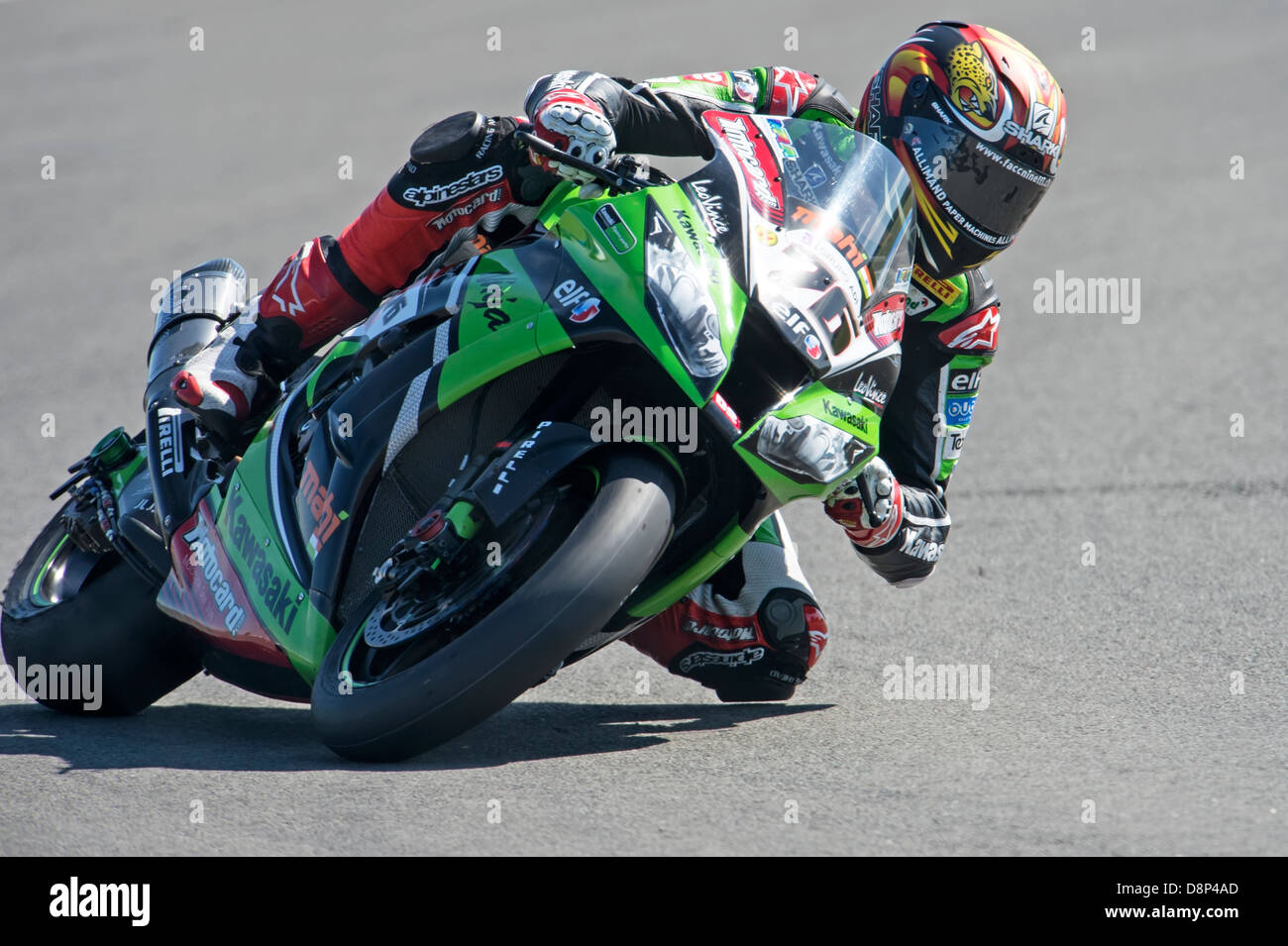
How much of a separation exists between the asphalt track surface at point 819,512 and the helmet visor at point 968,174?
4.18 feet

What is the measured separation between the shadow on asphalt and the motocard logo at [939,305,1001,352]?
1034 millimetres

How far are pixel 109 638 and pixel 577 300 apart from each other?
1.76 m

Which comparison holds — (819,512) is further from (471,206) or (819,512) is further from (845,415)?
(845,415)

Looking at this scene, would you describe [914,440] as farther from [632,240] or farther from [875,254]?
[632,240]

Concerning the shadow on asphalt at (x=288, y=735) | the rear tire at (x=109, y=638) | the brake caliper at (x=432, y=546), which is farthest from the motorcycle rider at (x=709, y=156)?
the brake caliper at (x=432, y=546)

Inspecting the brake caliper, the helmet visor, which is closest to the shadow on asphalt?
the brake caliper

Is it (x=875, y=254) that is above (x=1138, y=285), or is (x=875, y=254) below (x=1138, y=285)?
above

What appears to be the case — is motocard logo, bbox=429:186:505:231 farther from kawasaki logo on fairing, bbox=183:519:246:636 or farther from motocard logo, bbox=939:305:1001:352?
motocard logo, bbox=939:305:1001:352

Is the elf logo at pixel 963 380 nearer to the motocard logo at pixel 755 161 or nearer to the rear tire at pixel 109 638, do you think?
the motocard logo at pixel 755 161

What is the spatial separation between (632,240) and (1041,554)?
9.83 ft

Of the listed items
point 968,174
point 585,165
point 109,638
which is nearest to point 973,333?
point 968,174

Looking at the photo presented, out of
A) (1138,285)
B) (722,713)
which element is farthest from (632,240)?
(1138,285)

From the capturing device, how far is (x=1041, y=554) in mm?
6012

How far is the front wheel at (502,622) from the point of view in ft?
10.5
